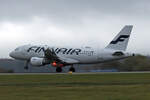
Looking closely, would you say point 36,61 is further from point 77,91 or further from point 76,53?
point 77,91

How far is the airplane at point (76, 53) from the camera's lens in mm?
59094

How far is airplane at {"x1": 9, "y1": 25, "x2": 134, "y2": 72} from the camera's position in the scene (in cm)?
5909

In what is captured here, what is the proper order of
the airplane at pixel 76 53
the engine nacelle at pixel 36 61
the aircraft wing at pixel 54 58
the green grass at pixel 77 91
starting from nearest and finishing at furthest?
the green grass at pixel 77 91
the aircraft wing at pixel 54 58
the engine nacelle at pixel 36 61
the airplane at pixel 76 53

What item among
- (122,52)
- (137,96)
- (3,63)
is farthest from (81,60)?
(137,96)

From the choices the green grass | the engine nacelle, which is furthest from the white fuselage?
the green grass

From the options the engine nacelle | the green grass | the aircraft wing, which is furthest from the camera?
the engine nacelle

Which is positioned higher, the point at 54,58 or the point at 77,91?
the point at 54,58

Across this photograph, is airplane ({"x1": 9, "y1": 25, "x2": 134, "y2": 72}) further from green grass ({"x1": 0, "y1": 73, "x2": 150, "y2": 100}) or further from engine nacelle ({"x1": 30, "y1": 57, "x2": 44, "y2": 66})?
green grass ({"x1": 0, "y1": 73, "x2": 150, "y2": 100})

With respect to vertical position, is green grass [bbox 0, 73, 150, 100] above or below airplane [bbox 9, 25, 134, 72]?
below

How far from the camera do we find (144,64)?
7625 cm

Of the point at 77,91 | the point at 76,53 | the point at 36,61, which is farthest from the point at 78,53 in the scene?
the point at 77,91

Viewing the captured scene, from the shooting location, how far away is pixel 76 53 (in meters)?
60.2

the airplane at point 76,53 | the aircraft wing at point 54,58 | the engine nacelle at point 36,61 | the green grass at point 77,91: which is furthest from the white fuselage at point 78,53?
the green grass at point 77,91

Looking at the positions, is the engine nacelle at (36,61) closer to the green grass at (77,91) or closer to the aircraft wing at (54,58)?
the aircraft wing at (54,58)
